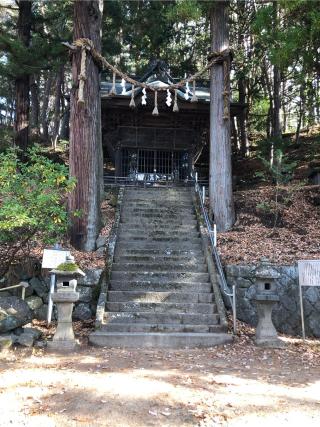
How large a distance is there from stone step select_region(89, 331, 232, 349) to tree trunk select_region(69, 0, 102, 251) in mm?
3455

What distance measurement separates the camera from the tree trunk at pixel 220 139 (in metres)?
11.4

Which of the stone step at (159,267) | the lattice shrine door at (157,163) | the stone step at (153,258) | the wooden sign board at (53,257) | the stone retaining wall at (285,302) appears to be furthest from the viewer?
the lattice shrine door at (157,163)

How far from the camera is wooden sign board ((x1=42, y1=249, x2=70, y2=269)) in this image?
24.5 feet

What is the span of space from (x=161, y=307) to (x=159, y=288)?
2.00ft

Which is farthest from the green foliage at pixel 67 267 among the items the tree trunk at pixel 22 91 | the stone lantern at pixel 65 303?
the tree trunk at pixel 22 91

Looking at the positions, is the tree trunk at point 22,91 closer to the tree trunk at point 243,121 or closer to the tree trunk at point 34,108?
the tree trunk at point 34,108

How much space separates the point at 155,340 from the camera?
683cm

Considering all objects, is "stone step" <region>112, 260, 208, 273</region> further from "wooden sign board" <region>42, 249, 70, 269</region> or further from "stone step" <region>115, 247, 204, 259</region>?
"wooden sign board" <region>42, 249, 70, 269</region>

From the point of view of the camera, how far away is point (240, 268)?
8586mm

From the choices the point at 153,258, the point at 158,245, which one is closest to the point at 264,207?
the point at 158,245

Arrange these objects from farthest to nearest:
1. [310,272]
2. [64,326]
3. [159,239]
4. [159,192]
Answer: [159,192] → [159,239] → [310,272] → [64,326]

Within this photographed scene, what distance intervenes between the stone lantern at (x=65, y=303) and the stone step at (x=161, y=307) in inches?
45.2

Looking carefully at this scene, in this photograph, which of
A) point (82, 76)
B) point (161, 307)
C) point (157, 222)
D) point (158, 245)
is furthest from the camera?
point (157, 222)

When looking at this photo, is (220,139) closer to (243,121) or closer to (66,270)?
(66,270)
